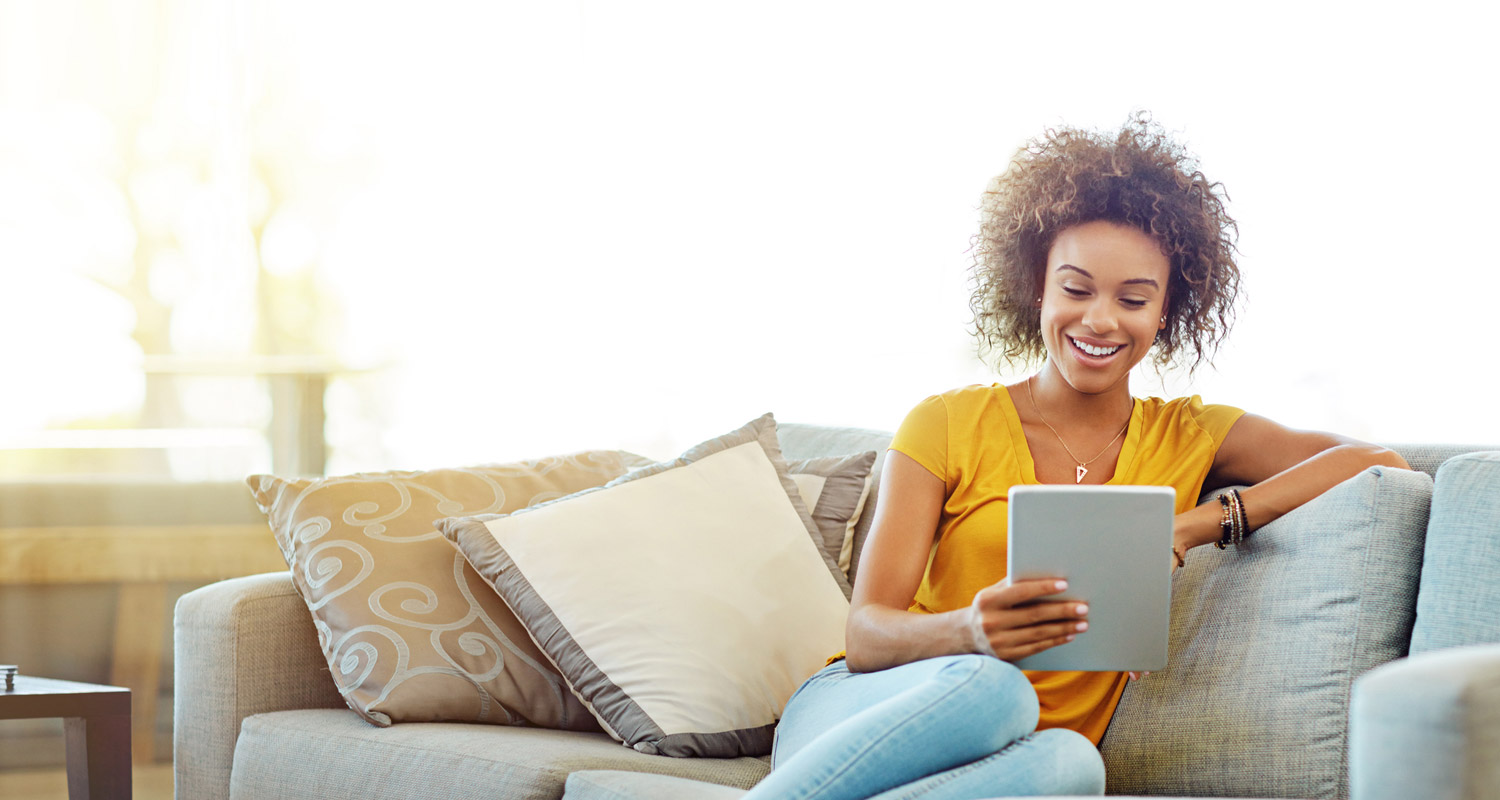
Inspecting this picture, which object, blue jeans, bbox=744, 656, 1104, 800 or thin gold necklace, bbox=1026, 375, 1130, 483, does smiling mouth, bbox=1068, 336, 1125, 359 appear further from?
blue jeans, bbox=744, 656, 1104, 800

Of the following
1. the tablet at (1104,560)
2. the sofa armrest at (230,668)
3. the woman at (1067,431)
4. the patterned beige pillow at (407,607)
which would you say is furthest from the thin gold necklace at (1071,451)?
the sofa armrest at (230,668)

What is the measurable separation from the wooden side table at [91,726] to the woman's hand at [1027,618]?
123cm

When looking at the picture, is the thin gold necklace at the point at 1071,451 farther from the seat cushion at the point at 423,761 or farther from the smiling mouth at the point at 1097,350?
the seat cushion at the point at 423,761

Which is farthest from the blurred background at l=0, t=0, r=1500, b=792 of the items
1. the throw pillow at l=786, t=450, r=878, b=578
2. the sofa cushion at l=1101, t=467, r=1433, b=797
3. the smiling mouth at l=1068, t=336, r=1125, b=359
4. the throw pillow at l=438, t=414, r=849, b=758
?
the sofa cushion at l=1101, t=467, r=1433, b=797

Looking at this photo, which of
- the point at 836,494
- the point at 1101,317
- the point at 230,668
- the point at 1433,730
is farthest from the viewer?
the point at 836,494

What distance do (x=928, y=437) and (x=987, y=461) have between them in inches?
3.0

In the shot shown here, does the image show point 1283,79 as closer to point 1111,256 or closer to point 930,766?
point 1111,256

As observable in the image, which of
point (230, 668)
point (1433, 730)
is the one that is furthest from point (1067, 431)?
point (230, 668)

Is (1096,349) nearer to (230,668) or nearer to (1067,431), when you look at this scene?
(1067,431)

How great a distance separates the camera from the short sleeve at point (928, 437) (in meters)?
1.53

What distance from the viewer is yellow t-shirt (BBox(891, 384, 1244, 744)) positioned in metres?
1.51

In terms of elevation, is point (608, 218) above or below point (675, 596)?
above

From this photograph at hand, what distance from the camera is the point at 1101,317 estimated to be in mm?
1487

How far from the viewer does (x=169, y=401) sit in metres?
2.75
